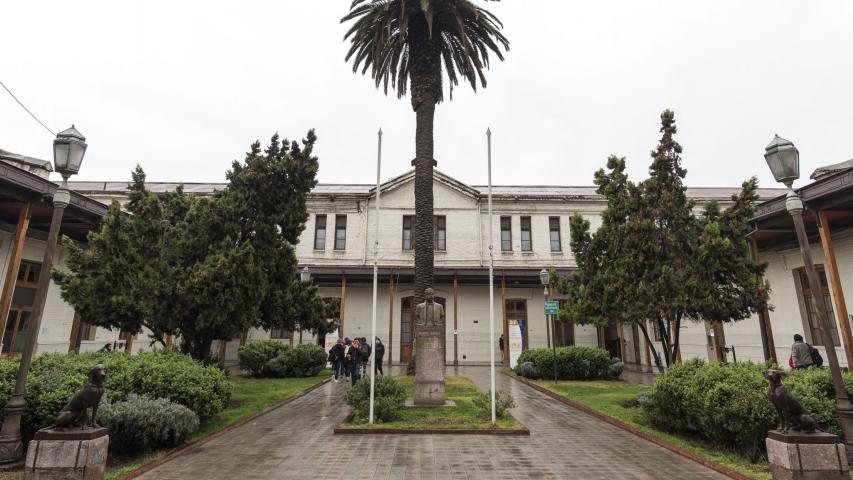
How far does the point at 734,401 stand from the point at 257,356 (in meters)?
15.7

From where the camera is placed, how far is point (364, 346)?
47.7 ft

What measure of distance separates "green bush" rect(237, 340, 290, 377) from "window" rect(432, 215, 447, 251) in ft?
36.9

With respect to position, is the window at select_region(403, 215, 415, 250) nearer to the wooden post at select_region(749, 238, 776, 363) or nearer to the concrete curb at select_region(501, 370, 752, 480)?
the concrete curb at select_region(501, 370, 752, 480)

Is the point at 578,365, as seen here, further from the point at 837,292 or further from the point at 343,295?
the point at 343,295

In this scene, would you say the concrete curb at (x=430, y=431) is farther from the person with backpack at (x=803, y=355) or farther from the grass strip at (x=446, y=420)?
the person with backpack at (x=803, y=355)

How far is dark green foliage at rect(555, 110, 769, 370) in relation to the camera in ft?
31.7

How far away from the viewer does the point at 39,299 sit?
21.7ft

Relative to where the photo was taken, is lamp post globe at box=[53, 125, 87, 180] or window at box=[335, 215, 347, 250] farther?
window at box=[335, 215, 347, 250]

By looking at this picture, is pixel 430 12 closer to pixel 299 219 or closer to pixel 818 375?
pixel 299 219

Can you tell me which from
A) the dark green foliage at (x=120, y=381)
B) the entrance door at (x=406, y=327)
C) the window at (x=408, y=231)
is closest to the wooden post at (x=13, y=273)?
the dark green foliage at (x=120, y=381)

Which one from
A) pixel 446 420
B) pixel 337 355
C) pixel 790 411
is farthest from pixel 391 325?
pixel 790 411

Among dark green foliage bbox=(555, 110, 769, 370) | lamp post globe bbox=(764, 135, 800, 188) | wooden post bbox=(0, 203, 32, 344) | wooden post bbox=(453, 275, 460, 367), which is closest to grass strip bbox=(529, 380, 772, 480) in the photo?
dark green foliage bbox=(555, 110, 769, 370)

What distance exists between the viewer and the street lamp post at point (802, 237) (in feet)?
20.2

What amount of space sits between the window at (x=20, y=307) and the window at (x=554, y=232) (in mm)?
24946
